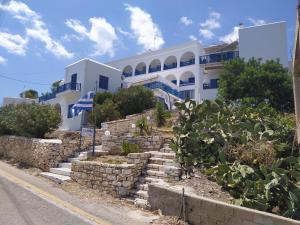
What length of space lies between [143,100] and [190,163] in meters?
16.7

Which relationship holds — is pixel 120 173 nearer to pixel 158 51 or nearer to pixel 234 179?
pixel 234 179

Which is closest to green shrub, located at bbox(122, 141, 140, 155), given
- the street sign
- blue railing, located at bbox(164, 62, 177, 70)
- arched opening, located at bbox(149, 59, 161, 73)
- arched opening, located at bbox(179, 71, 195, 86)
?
the street sign

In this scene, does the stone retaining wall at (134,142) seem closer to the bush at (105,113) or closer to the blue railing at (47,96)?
the bush at (105,113)

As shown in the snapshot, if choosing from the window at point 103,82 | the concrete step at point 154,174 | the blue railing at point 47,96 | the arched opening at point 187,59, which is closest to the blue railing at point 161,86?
the window at point 103,82

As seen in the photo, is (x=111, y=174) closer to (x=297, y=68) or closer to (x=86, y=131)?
(x=86, y=131)

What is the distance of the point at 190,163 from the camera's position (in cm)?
960

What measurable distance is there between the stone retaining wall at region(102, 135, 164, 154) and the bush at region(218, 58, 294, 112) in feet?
28.8

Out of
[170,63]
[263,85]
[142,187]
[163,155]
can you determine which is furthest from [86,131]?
[170,63]

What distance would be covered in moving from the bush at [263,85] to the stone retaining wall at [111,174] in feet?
36.0

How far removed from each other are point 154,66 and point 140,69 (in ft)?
7.48

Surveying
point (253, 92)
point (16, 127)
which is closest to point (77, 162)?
point (16, 127)

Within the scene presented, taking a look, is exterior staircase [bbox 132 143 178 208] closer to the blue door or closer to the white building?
the white building

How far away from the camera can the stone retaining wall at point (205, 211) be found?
564 centimetres

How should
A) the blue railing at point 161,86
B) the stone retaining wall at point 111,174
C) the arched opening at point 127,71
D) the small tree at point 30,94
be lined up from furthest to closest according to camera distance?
the small tree at point 30,94
the arched opening at point 127,71
the blue railing at point 161,86
the stone retaining wall at point 111,174
